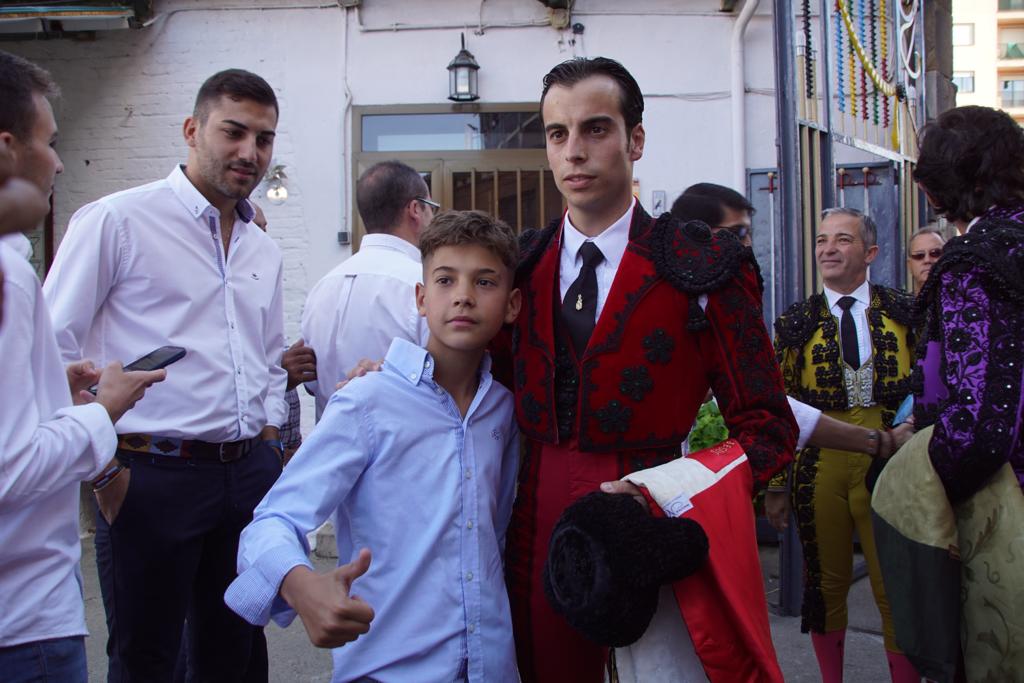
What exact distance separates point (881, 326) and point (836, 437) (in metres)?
0.93

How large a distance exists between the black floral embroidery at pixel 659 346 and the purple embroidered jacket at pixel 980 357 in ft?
2.16

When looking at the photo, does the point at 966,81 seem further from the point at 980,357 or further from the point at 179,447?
the point at 179,447

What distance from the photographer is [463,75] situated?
22.1 ft

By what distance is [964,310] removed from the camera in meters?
2.07

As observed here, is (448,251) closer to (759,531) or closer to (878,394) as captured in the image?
(878,394)

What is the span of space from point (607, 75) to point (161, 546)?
1.62 metres

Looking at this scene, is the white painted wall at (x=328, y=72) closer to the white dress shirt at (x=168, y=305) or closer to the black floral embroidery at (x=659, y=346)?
the white dress shirt at (x=168, y=305)

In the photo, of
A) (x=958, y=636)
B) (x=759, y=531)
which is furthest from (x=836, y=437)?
(x=759, y=531)

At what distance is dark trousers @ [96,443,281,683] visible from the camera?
2.45 metres

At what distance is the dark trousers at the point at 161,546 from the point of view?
245 cm

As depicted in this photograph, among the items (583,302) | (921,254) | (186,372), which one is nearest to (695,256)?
(583,302)

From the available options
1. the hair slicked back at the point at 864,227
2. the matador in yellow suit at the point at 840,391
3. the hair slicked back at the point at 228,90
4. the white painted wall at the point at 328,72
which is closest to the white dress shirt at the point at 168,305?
the hair slicked back at the point at 228,90

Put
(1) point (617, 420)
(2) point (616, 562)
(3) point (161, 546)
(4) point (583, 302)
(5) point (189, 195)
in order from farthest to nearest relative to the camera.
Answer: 1. (5) point (189, 195)
2. (3) point (161, 546)
3. (4) point (583, 302)
4. (1) point (617, 420)
5. (2) point (616, 562)

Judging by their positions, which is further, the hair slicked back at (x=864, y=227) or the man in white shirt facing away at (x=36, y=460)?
the hair slicked back at (x=864, y=227)
